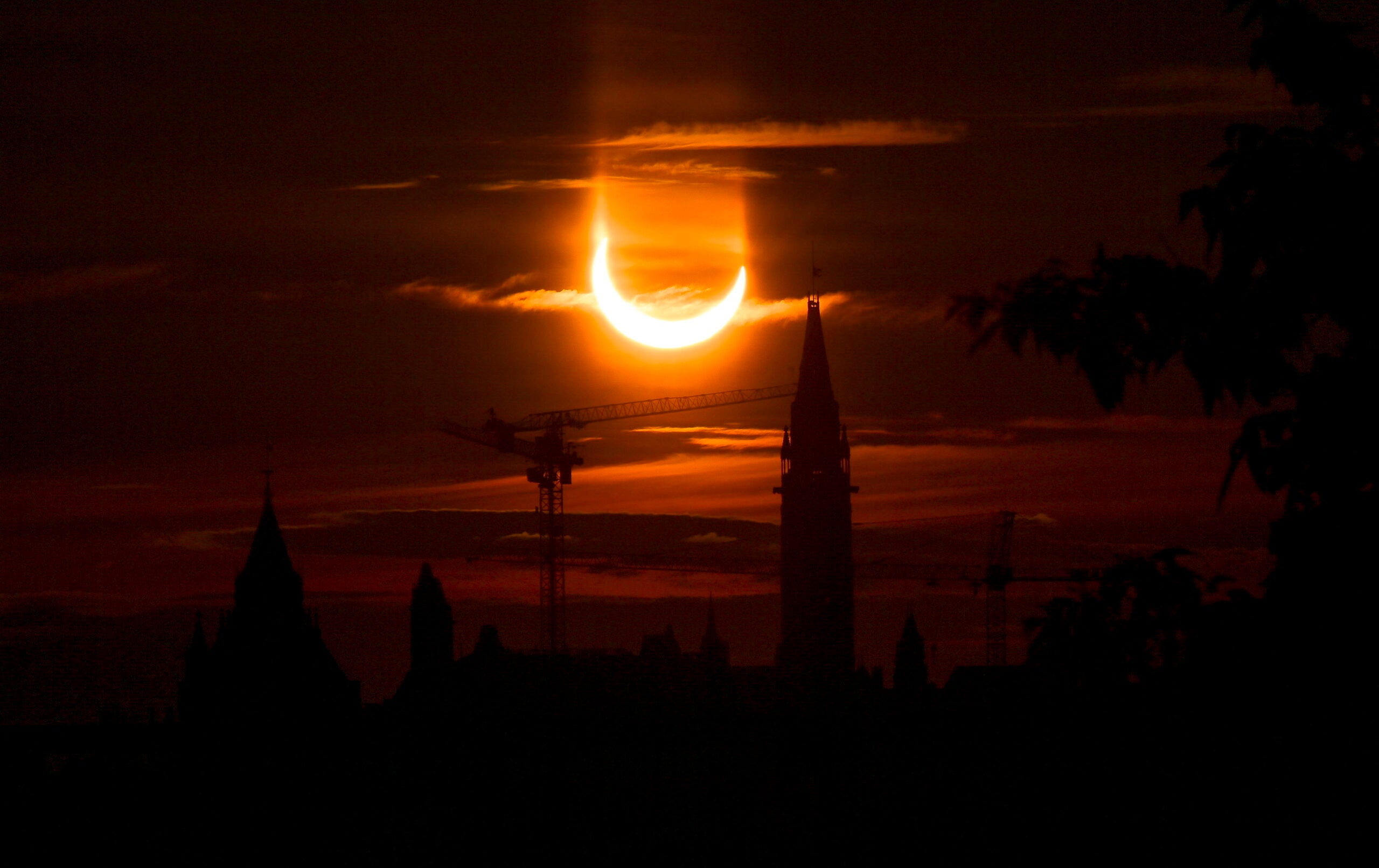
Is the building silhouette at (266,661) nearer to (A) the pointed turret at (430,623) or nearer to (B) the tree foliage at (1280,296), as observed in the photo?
(A) the pointed turret at (430,623)

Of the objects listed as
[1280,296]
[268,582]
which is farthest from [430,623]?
[1280,296]

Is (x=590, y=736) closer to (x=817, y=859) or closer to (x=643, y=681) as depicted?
(x=643, y=681)

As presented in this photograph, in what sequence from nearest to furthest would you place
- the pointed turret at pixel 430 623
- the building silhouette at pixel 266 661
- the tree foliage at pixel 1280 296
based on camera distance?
the tree foliage at pixel 1280 296 < the building silhouette at pixel 266 661 < the pointed turret at pixel 430 623

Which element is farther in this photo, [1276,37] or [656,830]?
[656,830]

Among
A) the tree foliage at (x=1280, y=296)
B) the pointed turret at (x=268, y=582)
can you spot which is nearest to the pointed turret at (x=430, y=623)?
the pointed turret at (x=268, y=582)

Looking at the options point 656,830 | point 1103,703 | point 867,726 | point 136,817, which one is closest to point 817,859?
point 656,830

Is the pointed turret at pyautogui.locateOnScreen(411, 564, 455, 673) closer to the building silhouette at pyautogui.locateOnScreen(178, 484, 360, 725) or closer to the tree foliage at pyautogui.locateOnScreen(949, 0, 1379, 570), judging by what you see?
the building silhouette at pyautogui.locateOnScreen(178, 484, 360, 725)

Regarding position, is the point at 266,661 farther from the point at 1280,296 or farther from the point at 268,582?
the point at 1280,296

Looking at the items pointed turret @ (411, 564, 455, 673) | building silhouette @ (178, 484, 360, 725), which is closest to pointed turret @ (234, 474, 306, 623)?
building silhouette @ (178, 484, 360, 725)
